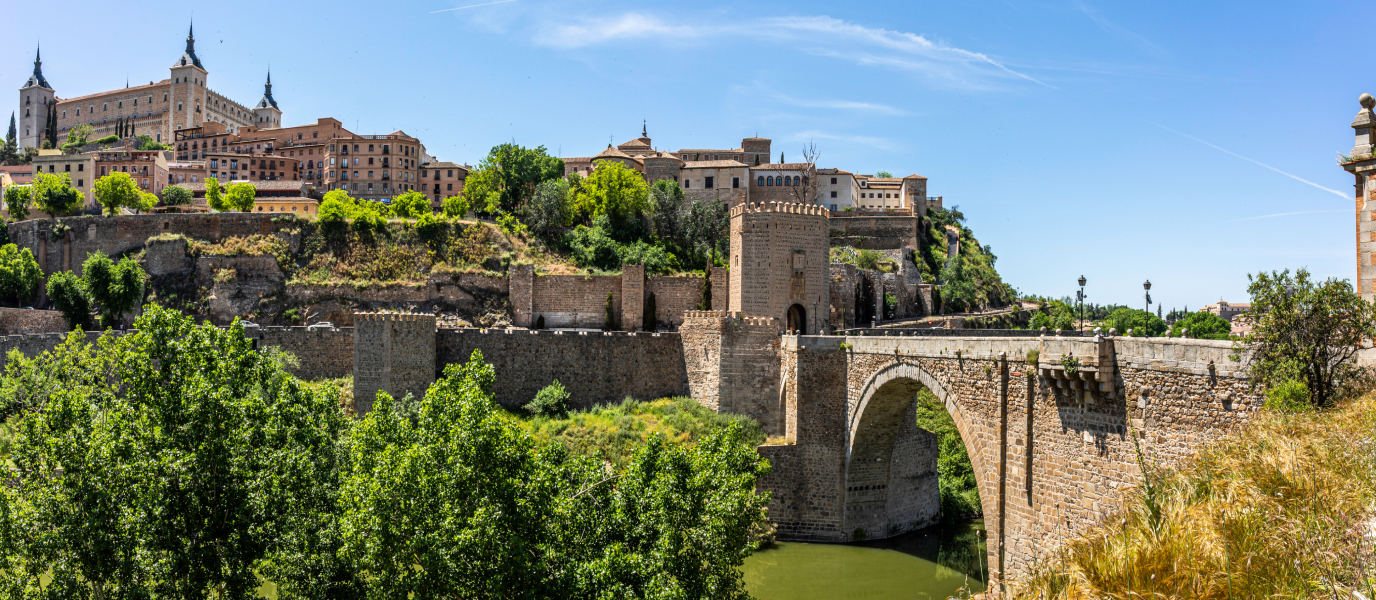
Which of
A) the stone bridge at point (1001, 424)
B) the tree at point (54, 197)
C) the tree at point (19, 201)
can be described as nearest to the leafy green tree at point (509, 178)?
the tree at point (54, 197)

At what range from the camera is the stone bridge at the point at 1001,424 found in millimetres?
11922

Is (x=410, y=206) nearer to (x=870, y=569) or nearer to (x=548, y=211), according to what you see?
(x=548, y=211)

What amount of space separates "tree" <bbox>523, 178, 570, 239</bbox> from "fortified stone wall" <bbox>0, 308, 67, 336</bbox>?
24652 mm

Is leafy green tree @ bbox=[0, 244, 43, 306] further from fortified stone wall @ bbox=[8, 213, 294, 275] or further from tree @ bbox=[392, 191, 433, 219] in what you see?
tree @ bbox=[392, 191, 433, 219]

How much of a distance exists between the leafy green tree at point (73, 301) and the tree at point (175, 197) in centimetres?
2366

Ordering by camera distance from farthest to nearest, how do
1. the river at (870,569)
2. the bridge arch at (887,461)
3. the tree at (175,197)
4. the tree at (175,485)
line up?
1. the tree at (175,197)
2. the bridge arch at (887,461)
3. the river at (870,569)
4. the tree at (175,485)

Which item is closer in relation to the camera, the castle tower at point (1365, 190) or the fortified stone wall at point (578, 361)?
the castle tower at point (1365, 190)

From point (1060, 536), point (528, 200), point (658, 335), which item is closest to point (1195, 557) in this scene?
point (1060, 536)

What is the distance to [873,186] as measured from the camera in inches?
3068

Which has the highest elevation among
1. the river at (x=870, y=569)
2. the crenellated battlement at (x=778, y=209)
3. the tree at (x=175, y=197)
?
the tree at (x=175, y=197)

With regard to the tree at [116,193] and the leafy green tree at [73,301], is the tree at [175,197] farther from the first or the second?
the leafy green tree at [73,301]

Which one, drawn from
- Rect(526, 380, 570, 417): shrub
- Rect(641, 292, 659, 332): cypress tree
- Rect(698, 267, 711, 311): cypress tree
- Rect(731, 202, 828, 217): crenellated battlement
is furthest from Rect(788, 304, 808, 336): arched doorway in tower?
Rect(641, 292, 659, 332): cypress tree

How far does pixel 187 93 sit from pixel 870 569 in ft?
356

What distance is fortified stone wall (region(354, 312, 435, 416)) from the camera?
28406mm
